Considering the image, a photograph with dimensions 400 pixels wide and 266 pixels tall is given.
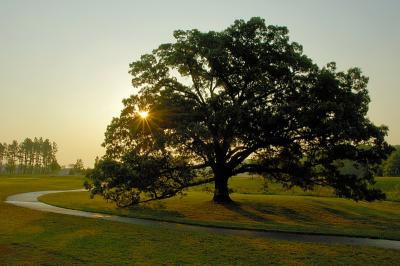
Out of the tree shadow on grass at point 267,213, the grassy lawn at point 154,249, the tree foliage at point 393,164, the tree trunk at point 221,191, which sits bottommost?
the tree shadow on grass at point 267,213

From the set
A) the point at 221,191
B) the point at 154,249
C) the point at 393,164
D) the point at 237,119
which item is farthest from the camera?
the point at 393,164

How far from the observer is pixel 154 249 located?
1631cm

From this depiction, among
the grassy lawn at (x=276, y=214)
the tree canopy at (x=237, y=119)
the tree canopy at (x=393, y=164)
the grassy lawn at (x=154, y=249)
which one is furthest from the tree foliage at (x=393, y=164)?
the grassy lawn at (x=154, y=249)

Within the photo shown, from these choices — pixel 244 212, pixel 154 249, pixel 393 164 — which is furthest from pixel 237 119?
pixel 393 164

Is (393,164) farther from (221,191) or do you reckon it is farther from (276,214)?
(276,214)

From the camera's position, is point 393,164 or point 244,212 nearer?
point 244,212

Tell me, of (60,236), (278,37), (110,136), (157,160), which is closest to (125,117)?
(110,136)

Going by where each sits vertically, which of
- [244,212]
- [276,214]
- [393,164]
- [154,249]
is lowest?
[276,214]

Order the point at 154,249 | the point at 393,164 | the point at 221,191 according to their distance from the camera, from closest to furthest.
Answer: the point at 154,249
the point at 221,191
the point at 393,164

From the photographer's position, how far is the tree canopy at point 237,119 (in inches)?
1345

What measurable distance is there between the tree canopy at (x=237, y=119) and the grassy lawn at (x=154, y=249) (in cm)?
1400

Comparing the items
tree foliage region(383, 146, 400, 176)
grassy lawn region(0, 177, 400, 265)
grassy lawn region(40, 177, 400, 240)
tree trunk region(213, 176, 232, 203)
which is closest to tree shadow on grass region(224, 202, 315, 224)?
grassy lawn region(40, 177, 400, 240)

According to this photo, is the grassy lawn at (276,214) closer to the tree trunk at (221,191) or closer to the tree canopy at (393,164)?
the tree trunk at (221,191)

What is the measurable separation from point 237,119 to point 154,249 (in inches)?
727
